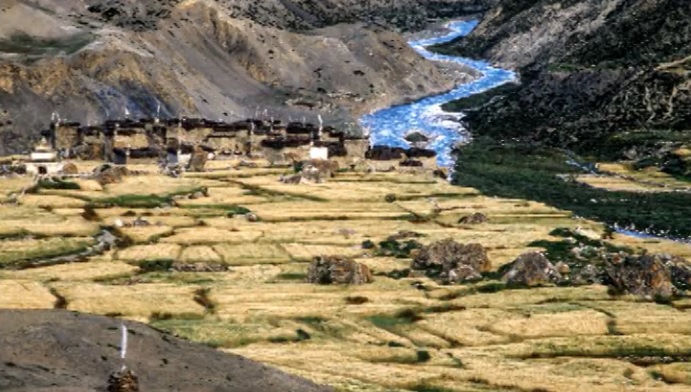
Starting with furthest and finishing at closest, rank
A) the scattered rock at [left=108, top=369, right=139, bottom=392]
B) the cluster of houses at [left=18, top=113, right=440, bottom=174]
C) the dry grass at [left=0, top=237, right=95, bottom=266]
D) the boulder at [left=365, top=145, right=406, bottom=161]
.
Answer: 1. the boulder at [left=365, top=145, right=406, bottom=161]
2. the cluster of houses at [left=18, top=113, right=440, bottom=174]
3. the dry grass at [left=0, top=237, right=95, bottom=266]
4. the scattered rock at [left=108, top=369, right=139, bottom=392]

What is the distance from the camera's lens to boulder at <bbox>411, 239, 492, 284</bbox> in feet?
282

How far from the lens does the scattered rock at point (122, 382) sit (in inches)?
1137

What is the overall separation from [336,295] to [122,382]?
48552mm

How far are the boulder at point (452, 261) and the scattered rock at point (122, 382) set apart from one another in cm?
5819

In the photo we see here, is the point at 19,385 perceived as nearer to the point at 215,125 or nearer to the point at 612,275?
the point at 612,275

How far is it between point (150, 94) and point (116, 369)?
547 ft

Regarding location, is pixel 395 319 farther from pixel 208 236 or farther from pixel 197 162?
A: pixel 197 162

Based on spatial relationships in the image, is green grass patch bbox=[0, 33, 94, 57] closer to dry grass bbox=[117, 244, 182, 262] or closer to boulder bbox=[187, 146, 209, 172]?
boulder bbox=[187, 146, 209, 172]

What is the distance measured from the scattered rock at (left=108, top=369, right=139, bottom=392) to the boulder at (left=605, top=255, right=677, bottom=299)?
5999 cm

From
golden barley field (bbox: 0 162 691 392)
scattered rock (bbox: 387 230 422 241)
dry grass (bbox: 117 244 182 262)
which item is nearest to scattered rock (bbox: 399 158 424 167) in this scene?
golden barley field (bbox: 0 162 691 392)

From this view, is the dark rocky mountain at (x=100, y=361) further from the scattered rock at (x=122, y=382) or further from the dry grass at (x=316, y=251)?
the dry grass at (x=316, y=251)

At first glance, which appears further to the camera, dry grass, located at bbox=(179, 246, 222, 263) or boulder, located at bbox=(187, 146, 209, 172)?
boulder, located at bbox=(187, 146, 209, 172)

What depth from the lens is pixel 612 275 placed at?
84312 millimetres

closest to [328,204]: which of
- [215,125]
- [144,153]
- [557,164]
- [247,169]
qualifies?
[247,169]
